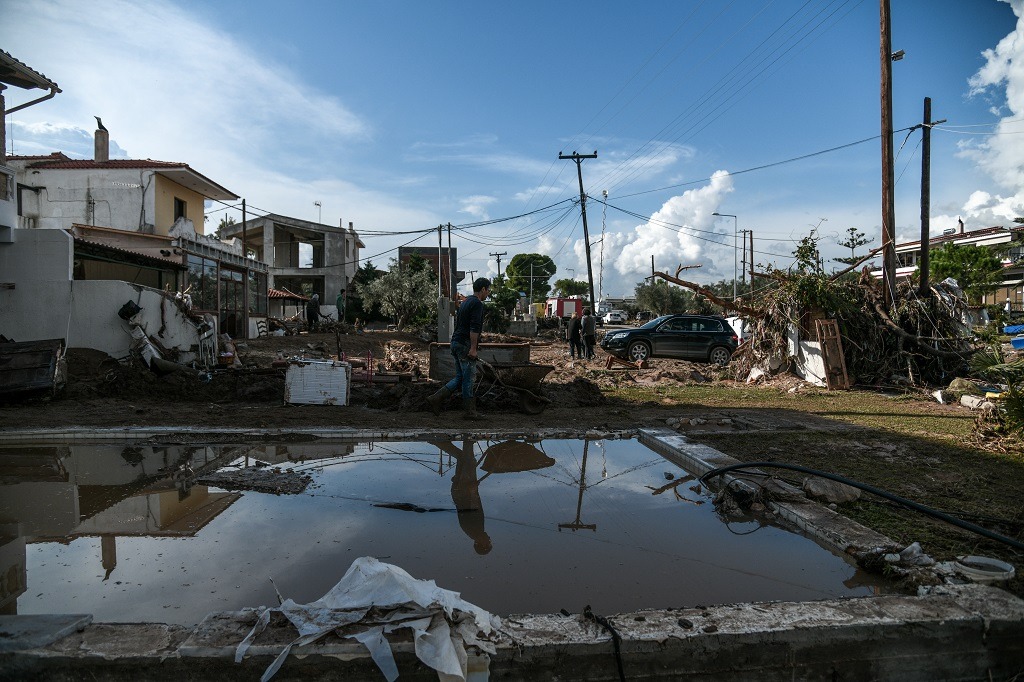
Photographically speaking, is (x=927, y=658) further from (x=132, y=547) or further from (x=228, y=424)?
(x=228, y=424)

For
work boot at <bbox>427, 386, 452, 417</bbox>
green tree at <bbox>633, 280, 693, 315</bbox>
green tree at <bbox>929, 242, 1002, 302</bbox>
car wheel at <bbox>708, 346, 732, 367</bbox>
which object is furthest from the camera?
green tree at <bbox>633, 280, 693, 315</bbox>

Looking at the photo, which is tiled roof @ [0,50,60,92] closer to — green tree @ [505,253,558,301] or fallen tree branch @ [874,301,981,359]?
fallen tree branch @ [874,301,981,359]

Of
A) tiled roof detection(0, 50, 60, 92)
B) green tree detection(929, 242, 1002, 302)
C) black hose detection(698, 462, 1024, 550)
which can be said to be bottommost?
black hose detection(698, 462, 1024, 550)

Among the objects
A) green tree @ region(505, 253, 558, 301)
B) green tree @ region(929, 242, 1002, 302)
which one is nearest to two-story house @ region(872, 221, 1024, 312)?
green tree @ region(929, 242, 1002, 302)

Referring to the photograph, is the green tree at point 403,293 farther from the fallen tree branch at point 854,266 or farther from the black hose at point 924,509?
the black hose at point 924,509

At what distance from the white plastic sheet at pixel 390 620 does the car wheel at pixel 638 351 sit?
16788mm

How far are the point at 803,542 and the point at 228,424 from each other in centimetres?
699

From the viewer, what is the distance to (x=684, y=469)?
6.52 m

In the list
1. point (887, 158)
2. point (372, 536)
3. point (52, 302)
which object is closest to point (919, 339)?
point (887, 158)

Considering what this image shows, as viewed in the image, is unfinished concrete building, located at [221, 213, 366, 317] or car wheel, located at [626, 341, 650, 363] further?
unfinished concrete building, located at [221, 213, 366, 317]

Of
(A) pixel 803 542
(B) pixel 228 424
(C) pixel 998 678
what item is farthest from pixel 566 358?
(C) pixel 998 678

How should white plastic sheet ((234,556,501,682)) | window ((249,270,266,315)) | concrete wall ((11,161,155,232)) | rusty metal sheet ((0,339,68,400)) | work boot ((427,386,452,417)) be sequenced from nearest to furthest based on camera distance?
white plastic sheet ((234,556,501,682)) → work boot ((427,386,452,417)) → rusty metal sheet ((0,339,68,400)) → concrete wall ((11,161,155,232)) → window ((249,270,266,315))

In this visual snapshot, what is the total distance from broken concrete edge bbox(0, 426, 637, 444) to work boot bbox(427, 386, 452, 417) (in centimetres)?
104

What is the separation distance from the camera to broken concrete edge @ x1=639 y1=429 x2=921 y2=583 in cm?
401
